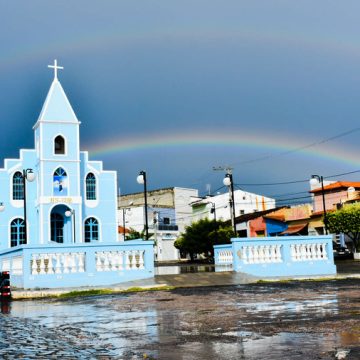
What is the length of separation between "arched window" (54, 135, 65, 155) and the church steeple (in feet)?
5.05

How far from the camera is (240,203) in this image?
284ft

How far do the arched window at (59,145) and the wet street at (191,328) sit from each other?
106 feet

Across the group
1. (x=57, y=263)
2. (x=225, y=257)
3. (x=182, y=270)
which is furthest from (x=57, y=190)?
(x=57, y=263)

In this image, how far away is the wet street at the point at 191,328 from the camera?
23.2ft

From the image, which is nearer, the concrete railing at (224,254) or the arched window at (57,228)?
the concrete railing at (224,254)

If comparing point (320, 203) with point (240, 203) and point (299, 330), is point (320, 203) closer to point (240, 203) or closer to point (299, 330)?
point (240, 203)

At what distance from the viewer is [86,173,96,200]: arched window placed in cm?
4807

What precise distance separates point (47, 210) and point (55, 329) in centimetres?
3493

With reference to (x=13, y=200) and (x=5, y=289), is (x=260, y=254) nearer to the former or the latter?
(x=5, y=289)

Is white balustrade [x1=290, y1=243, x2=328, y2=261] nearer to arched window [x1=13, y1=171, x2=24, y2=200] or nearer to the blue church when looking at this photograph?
the blue church

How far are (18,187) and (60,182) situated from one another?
14.3ft

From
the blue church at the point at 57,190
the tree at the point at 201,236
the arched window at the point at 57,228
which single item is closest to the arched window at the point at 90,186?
the blue church at the point at 57,190

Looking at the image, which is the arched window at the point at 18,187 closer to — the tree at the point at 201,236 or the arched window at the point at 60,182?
the arched window at the point at 60,182

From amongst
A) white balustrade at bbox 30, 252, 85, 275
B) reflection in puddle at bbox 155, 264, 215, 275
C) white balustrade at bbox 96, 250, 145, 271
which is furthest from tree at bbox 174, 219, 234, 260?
white balustrade at bbox 30, 252, 85, 275
